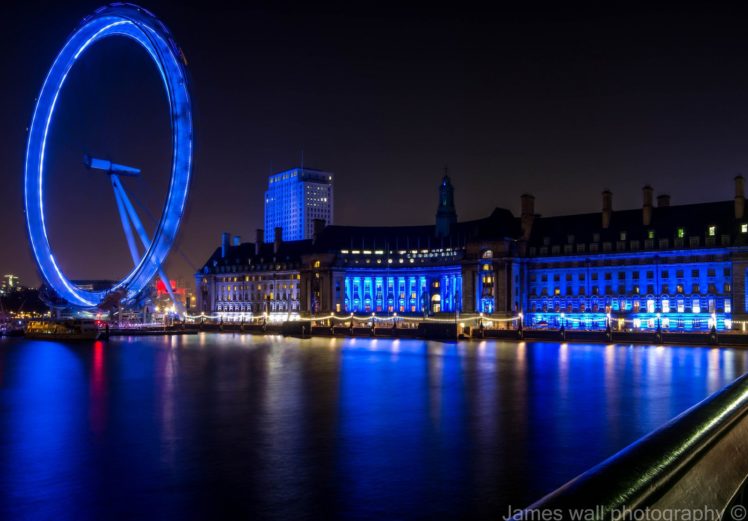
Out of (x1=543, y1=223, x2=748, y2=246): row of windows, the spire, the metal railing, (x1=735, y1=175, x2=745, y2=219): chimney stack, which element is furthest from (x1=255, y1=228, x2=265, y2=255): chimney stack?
the metal railing

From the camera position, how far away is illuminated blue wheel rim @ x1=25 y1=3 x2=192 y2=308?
65.6 m

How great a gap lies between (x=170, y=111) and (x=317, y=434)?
5061 centimetres

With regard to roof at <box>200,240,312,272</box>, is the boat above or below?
below

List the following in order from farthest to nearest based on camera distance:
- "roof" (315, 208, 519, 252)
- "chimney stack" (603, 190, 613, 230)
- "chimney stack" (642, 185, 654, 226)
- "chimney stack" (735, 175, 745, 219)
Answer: "roof" (315, 208, 519, 252)
"chimney stack" (603, 190, 613, 230)
"chimney stack" (642, 185, 654, 226)
"chimney stack" (735, 175, 745, 219)

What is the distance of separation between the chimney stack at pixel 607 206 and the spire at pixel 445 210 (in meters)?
40.8

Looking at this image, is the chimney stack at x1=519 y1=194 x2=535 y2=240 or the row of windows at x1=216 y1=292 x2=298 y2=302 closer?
the chimney stack at x1=519 y1=194 x2=535 y2=240

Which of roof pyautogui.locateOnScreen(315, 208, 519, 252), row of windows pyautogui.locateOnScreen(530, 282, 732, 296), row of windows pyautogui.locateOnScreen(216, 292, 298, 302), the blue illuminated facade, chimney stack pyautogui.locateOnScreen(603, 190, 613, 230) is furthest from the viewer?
row of windows pyautogui.locateOnScreen(216, 292, 298, 302)

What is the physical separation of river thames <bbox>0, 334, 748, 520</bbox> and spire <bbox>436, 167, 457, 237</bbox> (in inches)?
4049

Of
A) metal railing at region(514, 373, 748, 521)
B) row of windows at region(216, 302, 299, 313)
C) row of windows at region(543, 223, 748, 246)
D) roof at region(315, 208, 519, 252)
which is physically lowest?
row of windows at region(216, 302, 299, 313)

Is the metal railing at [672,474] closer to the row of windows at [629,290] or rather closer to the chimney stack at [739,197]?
the row of windows at [629,290]

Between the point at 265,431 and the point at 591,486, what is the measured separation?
22973mm

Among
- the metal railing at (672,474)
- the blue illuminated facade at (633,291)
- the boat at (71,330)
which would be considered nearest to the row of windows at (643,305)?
the blue illuminated facade at (633,291)

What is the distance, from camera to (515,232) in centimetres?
12706

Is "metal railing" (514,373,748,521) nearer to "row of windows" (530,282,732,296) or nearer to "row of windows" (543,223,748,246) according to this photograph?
"row of windows" (530,282,732,296)
